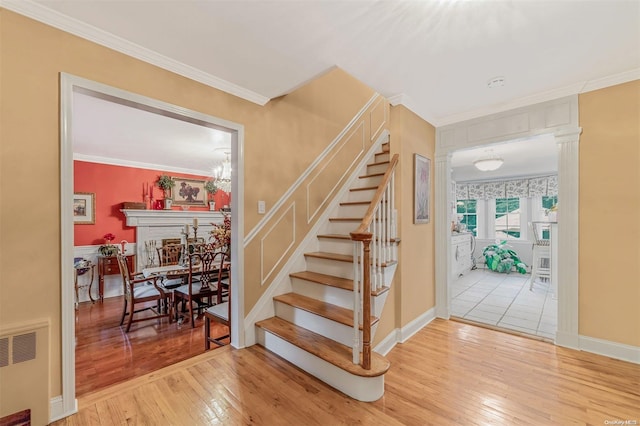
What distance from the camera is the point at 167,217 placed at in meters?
5.68

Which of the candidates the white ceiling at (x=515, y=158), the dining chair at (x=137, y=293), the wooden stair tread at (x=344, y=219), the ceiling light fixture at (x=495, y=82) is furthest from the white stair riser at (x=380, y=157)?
the dining chair at (x=137, y=293)

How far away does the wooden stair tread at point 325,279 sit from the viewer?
2.40 meters

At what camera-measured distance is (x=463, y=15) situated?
163 cm

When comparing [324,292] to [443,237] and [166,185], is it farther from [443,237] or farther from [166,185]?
[166,185]

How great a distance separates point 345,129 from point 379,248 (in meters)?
2.05

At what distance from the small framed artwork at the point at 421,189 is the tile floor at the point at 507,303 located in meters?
1.11

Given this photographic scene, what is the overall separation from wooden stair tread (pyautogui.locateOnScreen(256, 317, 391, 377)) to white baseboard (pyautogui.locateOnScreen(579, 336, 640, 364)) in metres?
2.04

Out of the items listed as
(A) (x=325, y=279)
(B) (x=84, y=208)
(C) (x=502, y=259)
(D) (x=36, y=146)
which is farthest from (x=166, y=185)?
(C) (x=502, y=259)

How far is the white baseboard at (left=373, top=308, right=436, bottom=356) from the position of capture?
2461 mm

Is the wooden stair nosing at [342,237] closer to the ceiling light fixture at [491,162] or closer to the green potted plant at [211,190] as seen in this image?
the ceiling light fixture at [491,162]

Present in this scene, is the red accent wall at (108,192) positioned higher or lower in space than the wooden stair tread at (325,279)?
higher

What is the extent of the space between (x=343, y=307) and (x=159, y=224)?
4.81 m

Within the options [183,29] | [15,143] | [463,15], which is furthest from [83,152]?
[463,15]

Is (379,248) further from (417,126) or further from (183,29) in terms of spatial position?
(183,29)
